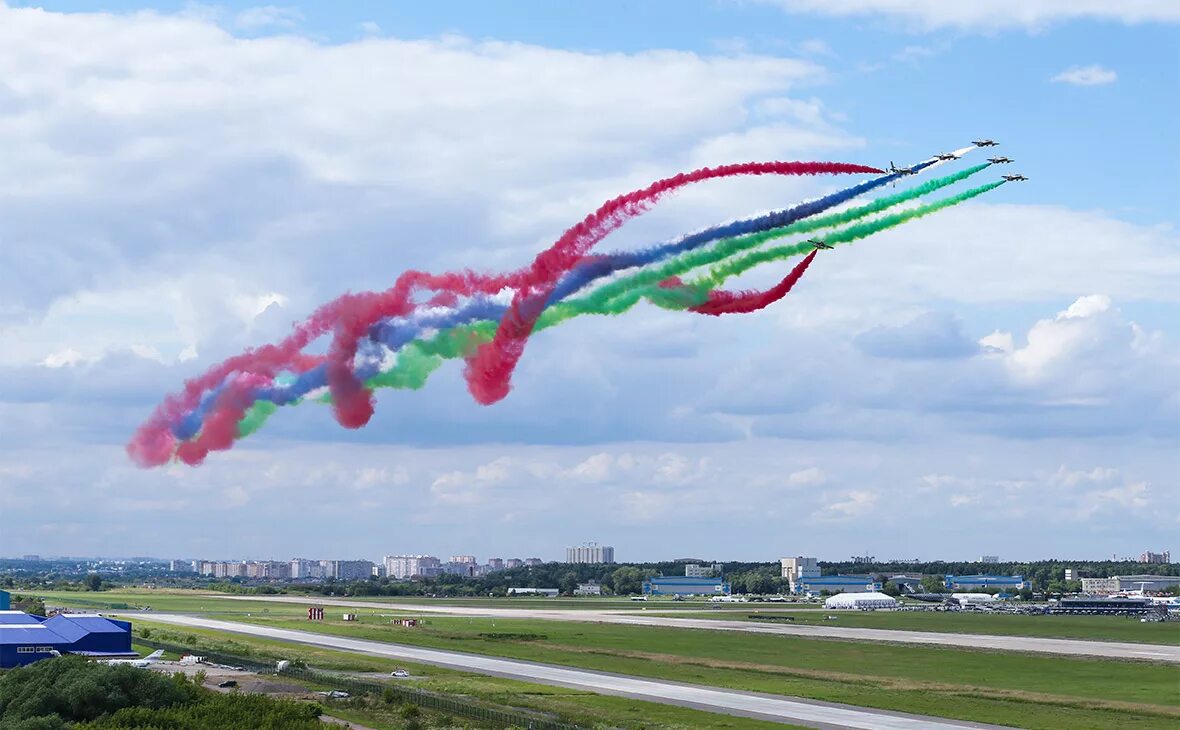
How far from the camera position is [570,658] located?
120m

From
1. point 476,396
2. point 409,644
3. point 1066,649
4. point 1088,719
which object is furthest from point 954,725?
point 409,644

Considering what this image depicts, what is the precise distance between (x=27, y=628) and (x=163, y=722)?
5224 centimetres

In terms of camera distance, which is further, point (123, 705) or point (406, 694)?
point (406, 694)

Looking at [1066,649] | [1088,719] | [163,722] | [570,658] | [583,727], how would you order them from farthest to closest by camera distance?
[1066,649] → [570,658] → [1088,719] → [583,727] → [163,722]

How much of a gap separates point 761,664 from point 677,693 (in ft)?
86.8

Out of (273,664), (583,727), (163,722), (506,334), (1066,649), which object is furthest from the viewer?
(1066,649)

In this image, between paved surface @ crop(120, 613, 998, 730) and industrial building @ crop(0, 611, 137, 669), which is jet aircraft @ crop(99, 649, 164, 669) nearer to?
industrial building @ crop(0, 611, 137, 669)

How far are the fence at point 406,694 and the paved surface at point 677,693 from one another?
11.5 metres

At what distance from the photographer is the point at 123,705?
69.8 metres

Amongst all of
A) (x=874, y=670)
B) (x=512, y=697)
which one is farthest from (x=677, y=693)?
(x=874, y=670)

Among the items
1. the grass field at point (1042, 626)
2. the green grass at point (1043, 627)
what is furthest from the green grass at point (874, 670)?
the grass field at point (1042, 626)

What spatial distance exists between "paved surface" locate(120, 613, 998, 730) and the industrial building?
22700 mm

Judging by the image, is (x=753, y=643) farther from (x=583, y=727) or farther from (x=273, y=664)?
(x=583, y=727)

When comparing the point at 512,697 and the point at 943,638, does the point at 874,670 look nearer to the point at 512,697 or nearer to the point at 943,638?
the point at 512,697
